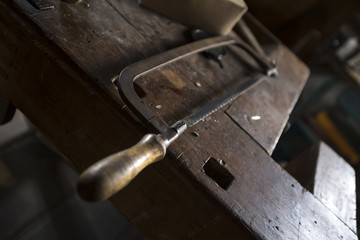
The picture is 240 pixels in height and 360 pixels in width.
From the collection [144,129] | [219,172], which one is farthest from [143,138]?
[219,172]

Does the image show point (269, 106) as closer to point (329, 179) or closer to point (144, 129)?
point (329, 179)

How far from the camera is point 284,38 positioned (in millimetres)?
2619

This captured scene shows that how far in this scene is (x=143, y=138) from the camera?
0.53m

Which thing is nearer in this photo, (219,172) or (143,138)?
(143,138)

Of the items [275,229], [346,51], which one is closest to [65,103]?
[275,229]

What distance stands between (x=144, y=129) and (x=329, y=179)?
74 cm

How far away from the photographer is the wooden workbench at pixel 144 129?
2.10 ft

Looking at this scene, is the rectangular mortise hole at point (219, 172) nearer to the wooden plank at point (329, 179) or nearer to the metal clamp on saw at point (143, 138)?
the metal clamp on saw at point (143, 138)

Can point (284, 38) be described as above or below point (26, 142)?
above

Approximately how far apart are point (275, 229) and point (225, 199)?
0.16 metres

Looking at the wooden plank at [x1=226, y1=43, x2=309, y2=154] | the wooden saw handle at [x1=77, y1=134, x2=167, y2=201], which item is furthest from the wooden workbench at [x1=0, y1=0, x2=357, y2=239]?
the wooden saw handle at [x1=77, y1=134, x2=167, y2=201]

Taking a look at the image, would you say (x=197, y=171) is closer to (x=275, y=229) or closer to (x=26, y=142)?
(x=275, y=229)

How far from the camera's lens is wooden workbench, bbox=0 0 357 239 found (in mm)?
639

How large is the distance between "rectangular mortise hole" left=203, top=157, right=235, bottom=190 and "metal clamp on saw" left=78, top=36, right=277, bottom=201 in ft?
0.39
